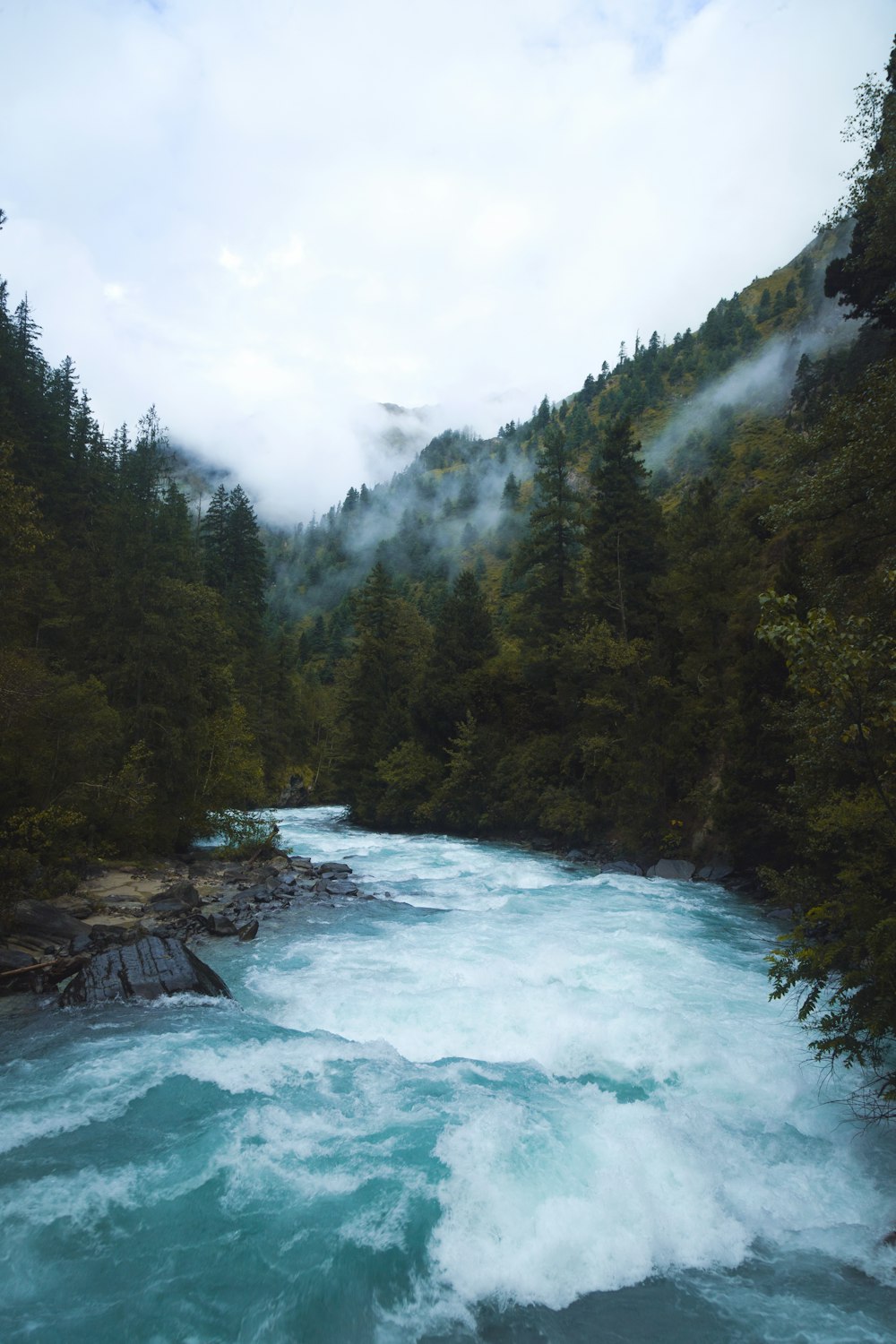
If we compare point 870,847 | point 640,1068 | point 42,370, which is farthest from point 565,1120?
point 42,370

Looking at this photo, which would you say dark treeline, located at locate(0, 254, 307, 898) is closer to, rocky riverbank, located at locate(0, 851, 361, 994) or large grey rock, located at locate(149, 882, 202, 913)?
rocky riverbank, located at locate(0, 851, 361, 994)

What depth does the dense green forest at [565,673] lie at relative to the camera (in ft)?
27.6

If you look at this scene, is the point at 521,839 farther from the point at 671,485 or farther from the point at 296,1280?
the point at 671,485

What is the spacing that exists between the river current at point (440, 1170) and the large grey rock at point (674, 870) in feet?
37.2

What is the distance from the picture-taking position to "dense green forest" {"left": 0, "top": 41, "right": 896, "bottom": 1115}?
8422 millimetres

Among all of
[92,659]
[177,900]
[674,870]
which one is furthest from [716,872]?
[92,659]

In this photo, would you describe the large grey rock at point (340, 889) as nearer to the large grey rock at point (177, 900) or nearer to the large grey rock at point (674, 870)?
the large grey rock at point (177, 900)

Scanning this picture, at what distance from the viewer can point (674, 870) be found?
22797mm

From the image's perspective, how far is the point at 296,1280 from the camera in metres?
5.10

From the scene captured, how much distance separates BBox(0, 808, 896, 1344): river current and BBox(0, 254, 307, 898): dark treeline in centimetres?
722

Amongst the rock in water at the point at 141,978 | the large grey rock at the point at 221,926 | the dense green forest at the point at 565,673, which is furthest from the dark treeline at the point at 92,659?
the large grey rock at the point at 221,926

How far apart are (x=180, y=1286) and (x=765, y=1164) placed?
5.61 m

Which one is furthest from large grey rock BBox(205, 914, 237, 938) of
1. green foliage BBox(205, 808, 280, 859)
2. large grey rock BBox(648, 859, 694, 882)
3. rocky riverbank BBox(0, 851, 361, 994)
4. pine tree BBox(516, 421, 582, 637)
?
pine tree BBox(516, 421, 582, 637)

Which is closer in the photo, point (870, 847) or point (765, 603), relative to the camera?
point (765, 603)
